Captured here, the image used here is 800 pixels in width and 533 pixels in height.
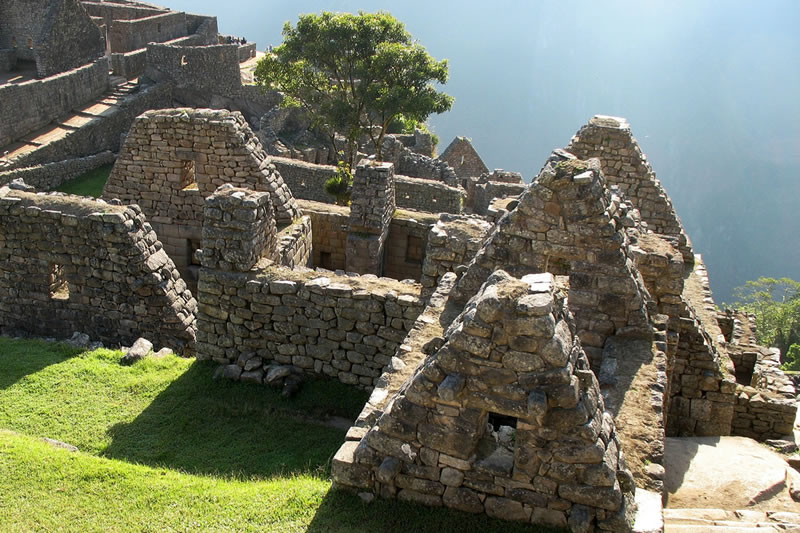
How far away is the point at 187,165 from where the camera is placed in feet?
48.3

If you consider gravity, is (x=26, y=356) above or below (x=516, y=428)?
below

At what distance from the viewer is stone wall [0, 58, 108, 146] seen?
1163 inches

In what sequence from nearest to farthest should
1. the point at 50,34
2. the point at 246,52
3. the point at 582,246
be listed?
the point at 582,246
the point at 50,34
the point at 246,52

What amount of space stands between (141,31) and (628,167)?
36.5 meters

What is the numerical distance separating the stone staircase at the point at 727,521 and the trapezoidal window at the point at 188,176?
11039 mm

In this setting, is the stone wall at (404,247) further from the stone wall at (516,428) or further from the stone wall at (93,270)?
the stone wall at (516,428)

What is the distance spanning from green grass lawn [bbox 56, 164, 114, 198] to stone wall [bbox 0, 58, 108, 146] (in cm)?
434

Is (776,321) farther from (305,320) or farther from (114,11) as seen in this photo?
(114,11)

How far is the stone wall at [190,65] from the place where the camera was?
37844 mm

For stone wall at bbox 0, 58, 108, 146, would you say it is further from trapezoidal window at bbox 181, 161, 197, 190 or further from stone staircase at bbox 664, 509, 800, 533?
stone staircase at bbox 664, 509, 800, 533

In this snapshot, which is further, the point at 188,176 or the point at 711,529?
the point at 188,176

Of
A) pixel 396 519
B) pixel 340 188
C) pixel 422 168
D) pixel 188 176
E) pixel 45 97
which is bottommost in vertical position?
pixel 396 519

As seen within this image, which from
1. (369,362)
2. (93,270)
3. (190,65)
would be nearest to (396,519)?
(369,362)

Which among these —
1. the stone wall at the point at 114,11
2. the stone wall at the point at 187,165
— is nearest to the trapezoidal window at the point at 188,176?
the stone wall at the point at 187,165
